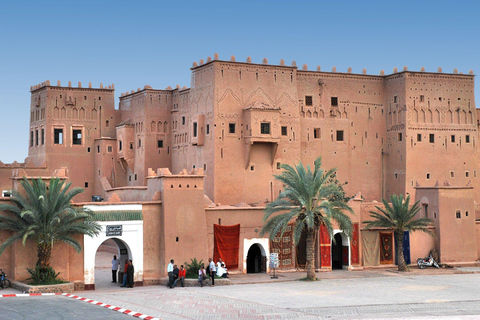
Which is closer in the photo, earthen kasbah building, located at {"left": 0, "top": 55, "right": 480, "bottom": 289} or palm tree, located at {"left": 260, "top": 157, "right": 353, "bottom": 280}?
palm tree, located at {"left": 260, "top": 157, "right": 353, "bottom": 280}

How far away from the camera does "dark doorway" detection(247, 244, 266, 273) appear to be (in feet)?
105

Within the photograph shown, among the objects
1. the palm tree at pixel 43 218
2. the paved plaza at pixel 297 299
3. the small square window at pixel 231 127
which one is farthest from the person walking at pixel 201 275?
the small square window at pixel 231 127

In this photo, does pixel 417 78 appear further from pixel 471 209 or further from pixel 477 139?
pixel 471 209

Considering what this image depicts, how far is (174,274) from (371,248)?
11.0m

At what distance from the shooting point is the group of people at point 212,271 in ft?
88.4

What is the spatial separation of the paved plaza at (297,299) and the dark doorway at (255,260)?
6.41 feet

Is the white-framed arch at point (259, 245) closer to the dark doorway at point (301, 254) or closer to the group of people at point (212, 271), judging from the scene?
the dark doorway at point (301, 254)

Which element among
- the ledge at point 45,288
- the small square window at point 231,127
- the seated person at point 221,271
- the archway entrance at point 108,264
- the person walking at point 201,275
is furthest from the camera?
the small square window at point 231,127

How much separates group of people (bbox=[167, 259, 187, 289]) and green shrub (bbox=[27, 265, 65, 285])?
12.7 feet

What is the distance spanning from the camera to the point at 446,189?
115ft

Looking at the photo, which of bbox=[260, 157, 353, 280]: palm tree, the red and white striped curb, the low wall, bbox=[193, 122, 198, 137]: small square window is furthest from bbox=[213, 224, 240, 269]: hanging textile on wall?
bbox=[193, 122, 198, 137]: small square window

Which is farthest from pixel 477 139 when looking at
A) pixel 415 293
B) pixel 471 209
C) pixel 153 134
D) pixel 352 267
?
pixel 415 293

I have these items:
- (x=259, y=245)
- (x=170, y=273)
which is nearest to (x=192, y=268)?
(x=170, y=273)

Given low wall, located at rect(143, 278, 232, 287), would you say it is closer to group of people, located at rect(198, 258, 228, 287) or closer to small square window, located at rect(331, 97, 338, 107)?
group of people, located at rect(198, 258, 228, 287)
